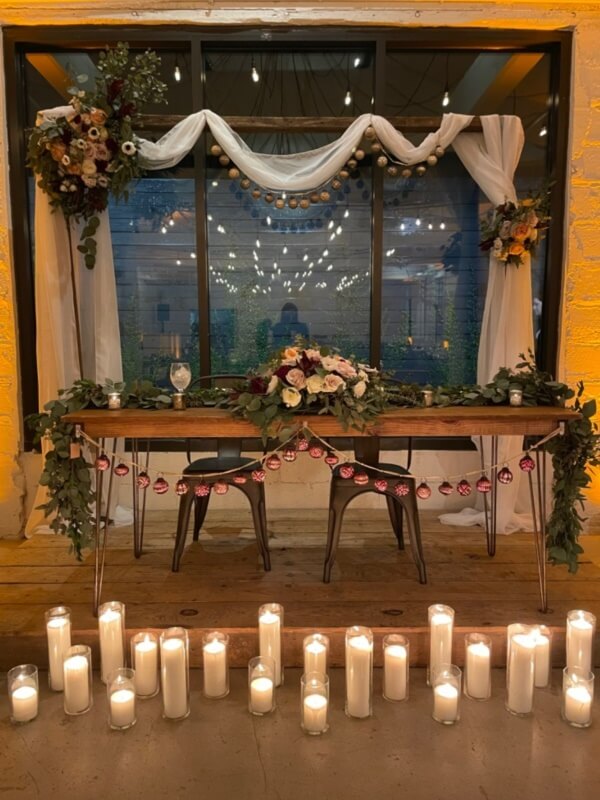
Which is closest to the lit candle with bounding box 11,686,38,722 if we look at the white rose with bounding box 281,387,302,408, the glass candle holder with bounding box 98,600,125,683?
the glass candle holder with bounding box 98,600,125,683

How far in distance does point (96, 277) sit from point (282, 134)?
135 cm

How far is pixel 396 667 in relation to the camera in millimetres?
1979

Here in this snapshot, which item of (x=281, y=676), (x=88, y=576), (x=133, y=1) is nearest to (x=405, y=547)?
(x=281, y=676)

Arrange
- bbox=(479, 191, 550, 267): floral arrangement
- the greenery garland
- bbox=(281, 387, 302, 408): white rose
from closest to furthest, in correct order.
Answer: bbox=(281, 387, 302, 408): white rose, the greenery garland, bbox=(479, 191, 550, 267): floral arrangement

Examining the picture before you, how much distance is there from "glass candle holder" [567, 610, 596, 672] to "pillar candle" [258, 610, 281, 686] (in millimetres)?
1024

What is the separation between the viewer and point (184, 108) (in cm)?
339

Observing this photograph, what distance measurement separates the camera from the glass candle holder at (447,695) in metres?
1.86

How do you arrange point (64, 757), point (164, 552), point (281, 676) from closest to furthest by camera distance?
point (64, 757) → point (281, 676) → point (164, 552)

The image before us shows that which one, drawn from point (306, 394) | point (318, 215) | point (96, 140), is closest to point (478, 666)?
point (306, 394)

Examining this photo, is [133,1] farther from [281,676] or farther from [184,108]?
[281,676]

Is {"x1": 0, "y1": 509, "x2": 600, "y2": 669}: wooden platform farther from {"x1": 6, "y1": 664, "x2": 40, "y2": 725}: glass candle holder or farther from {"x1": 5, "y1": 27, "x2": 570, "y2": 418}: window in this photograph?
{"x1": 5, "y1": 27, "x2": 570, "y2": 418}: window

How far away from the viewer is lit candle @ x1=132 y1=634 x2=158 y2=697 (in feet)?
6.49

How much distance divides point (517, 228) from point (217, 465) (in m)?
1.93

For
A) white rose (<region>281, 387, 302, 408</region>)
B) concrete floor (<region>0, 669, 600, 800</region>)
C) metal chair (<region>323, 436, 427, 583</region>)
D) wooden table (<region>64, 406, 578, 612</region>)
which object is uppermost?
white rose (<region>281, 387, 302, 408</region>)
